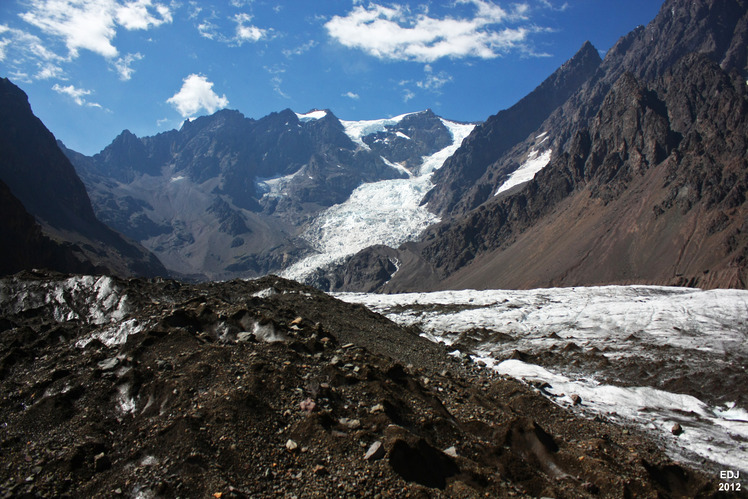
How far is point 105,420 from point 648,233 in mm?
159973

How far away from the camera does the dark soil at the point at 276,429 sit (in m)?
13.1

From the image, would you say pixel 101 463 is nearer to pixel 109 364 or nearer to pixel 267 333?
pixel 109 364

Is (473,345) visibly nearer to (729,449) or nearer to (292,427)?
(729,449)

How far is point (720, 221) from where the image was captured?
12662cm

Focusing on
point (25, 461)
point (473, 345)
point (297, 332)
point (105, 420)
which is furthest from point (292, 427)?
point (473, 345)

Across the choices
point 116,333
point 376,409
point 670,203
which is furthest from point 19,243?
point 670,203

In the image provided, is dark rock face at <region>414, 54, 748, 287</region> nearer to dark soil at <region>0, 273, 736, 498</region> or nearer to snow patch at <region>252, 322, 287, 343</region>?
dark soil at <region>0, 273, 736, 498</region>

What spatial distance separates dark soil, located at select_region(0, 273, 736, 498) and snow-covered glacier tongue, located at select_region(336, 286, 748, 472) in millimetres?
4386

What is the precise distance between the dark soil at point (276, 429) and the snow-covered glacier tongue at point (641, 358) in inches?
173

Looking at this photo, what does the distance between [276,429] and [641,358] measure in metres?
37.8

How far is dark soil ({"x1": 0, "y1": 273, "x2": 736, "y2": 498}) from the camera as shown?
13070mm

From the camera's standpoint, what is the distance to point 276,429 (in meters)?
15.0

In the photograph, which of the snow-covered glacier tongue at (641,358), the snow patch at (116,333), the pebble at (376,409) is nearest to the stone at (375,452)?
the pebble at (376,409)

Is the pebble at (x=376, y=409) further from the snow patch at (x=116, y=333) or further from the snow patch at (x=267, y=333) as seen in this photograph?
the snow patch at (x=116, y=333)
